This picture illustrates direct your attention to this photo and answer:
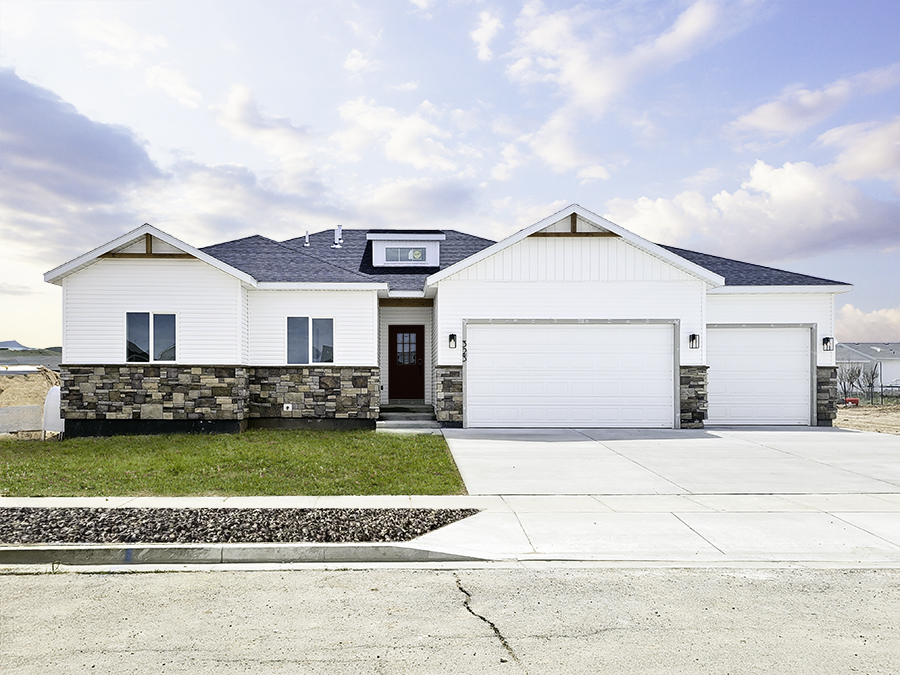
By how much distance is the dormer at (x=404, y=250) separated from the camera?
18938mm

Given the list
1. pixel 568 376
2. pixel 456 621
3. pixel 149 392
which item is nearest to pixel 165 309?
pixel 149 392

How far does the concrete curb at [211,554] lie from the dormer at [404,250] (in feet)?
45.2

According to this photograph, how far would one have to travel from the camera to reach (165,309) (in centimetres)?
1466

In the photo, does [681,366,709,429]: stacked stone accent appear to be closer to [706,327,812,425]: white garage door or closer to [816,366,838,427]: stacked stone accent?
[706,327,812,425]: white garage door

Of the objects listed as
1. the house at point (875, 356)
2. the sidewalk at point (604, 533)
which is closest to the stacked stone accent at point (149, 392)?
the sidewalk at point (604, 533)

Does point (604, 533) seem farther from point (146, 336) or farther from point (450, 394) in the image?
point (146, 336)

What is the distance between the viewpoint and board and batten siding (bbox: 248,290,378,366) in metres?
15.4

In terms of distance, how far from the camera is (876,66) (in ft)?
47.4

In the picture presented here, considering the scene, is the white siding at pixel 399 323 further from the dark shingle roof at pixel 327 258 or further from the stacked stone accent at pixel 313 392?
the stacked stone accent at pixel 313 392

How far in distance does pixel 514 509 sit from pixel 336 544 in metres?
2.42

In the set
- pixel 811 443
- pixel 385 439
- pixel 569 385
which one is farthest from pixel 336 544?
pixel 811 443

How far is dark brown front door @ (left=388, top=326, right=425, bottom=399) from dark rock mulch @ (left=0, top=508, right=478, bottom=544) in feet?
37.4

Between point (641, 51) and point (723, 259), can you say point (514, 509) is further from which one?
point (723, 259)

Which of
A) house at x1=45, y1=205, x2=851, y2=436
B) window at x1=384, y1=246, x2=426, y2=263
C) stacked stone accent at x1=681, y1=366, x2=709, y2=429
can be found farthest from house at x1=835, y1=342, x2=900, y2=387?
window at x1=384, y1=246, x2=426, y2=263
